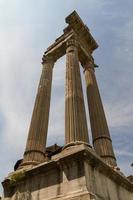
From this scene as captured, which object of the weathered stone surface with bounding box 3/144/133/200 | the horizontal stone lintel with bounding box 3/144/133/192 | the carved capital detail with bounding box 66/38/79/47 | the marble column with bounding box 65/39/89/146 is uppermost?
the carved capital detail with bounding box 66/38/79/47

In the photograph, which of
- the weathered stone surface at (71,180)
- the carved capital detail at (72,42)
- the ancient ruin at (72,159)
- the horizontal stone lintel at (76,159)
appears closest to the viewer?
the weathered stone surface at (71,180)

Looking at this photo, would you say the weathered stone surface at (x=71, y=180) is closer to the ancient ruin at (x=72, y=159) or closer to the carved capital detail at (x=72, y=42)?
the ancient ruin at (x=72, y=159)

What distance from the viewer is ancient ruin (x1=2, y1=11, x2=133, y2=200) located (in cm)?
1089

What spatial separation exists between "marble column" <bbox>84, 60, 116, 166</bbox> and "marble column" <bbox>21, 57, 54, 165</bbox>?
3046mm

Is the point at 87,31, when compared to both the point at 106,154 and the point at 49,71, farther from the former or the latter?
the point at 106,154

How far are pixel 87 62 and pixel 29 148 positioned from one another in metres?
10.5

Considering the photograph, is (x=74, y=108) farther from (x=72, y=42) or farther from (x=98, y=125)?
(x=72, y=42)

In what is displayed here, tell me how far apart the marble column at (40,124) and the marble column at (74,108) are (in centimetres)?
218

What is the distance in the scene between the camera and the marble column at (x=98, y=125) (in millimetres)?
15312

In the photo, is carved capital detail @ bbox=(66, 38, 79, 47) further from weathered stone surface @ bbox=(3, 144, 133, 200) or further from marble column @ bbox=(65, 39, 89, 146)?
weathered stone surface @ bbox=(3, 144, 133, 200)

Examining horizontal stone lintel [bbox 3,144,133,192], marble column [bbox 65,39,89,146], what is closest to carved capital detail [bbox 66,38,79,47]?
marble column [bbox 65,39,89,146]

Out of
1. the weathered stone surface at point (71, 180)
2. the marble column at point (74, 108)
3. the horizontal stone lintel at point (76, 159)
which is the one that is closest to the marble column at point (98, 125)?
the horizontal stone lintel at point (76, 159)

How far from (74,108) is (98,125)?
323 centimetres

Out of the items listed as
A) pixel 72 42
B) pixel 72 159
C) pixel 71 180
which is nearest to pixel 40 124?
pixel 72 159
